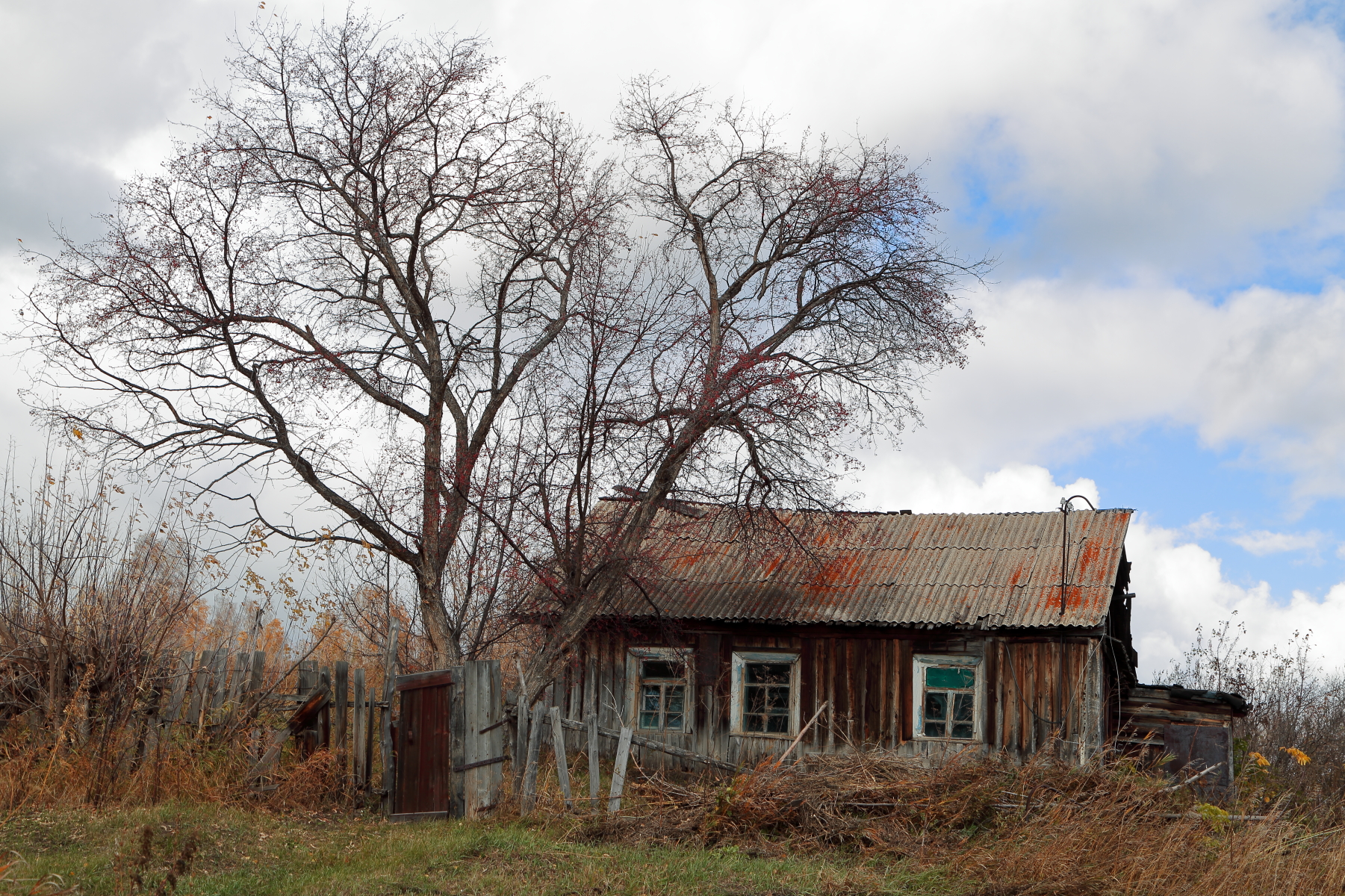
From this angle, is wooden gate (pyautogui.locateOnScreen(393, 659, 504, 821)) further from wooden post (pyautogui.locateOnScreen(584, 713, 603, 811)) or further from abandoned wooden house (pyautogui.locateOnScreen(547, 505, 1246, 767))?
abandoned wooden house (pyautogui.locateOnScreen(547, 505, 1246, 767))

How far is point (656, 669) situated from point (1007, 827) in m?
7.62

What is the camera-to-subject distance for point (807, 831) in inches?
378

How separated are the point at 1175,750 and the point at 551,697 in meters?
9.44

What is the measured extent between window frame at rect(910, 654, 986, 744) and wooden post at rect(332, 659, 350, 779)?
748 cm

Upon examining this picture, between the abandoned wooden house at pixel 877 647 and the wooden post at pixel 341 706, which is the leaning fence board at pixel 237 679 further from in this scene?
the abandoned wooden house at pixel 877 647

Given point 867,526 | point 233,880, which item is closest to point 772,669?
point 867,526

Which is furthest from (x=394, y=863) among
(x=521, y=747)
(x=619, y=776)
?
(x=521, y=747)

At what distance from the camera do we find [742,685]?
15.5 metres

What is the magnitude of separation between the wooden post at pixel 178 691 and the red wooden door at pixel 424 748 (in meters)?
2.23

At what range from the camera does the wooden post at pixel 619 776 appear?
10438 mm

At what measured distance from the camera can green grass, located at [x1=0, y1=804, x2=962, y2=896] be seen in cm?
768

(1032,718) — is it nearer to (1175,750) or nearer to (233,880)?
(1175,750)

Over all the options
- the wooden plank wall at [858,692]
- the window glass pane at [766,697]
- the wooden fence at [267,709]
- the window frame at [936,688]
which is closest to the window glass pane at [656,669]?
the wooden plank wall at [858,692]

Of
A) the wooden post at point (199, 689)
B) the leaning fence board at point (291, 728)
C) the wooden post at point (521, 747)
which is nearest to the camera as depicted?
the leaning fence board at point (291, 728)
